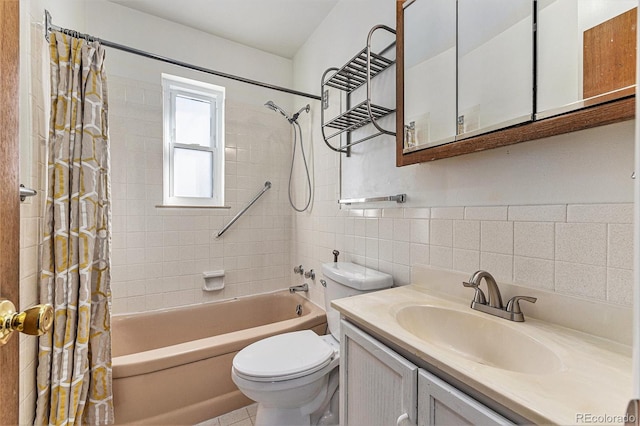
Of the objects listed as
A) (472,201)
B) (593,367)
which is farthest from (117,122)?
(593,367)

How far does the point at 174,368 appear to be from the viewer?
4.51ft

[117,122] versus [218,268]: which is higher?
[117,122]

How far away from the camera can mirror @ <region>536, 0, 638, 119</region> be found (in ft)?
2.16

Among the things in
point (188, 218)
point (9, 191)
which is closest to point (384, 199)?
point (9, 191)

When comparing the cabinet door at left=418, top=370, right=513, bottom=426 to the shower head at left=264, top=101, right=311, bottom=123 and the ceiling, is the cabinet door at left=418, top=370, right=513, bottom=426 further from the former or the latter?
the ceiling

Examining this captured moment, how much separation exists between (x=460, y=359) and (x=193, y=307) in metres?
1.97

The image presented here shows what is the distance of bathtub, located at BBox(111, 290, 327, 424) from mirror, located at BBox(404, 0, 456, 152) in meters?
1.32

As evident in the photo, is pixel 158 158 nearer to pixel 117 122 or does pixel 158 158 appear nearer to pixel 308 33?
pixel 117 122

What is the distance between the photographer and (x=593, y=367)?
23.3 inches

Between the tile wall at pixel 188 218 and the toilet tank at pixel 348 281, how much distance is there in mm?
1014

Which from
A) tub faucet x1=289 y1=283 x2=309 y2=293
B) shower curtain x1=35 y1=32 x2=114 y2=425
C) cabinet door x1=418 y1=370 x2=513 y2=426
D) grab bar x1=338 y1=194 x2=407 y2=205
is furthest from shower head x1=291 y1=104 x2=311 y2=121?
cabinet door x1=418 y1=370 x2=513 y2=426

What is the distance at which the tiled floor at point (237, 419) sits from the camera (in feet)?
4.85

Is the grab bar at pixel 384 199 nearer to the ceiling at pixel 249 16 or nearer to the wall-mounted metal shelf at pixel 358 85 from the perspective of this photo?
the wall-mounted metal shelf at pixel 358 85

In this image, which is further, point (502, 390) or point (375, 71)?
point (375, 71)
